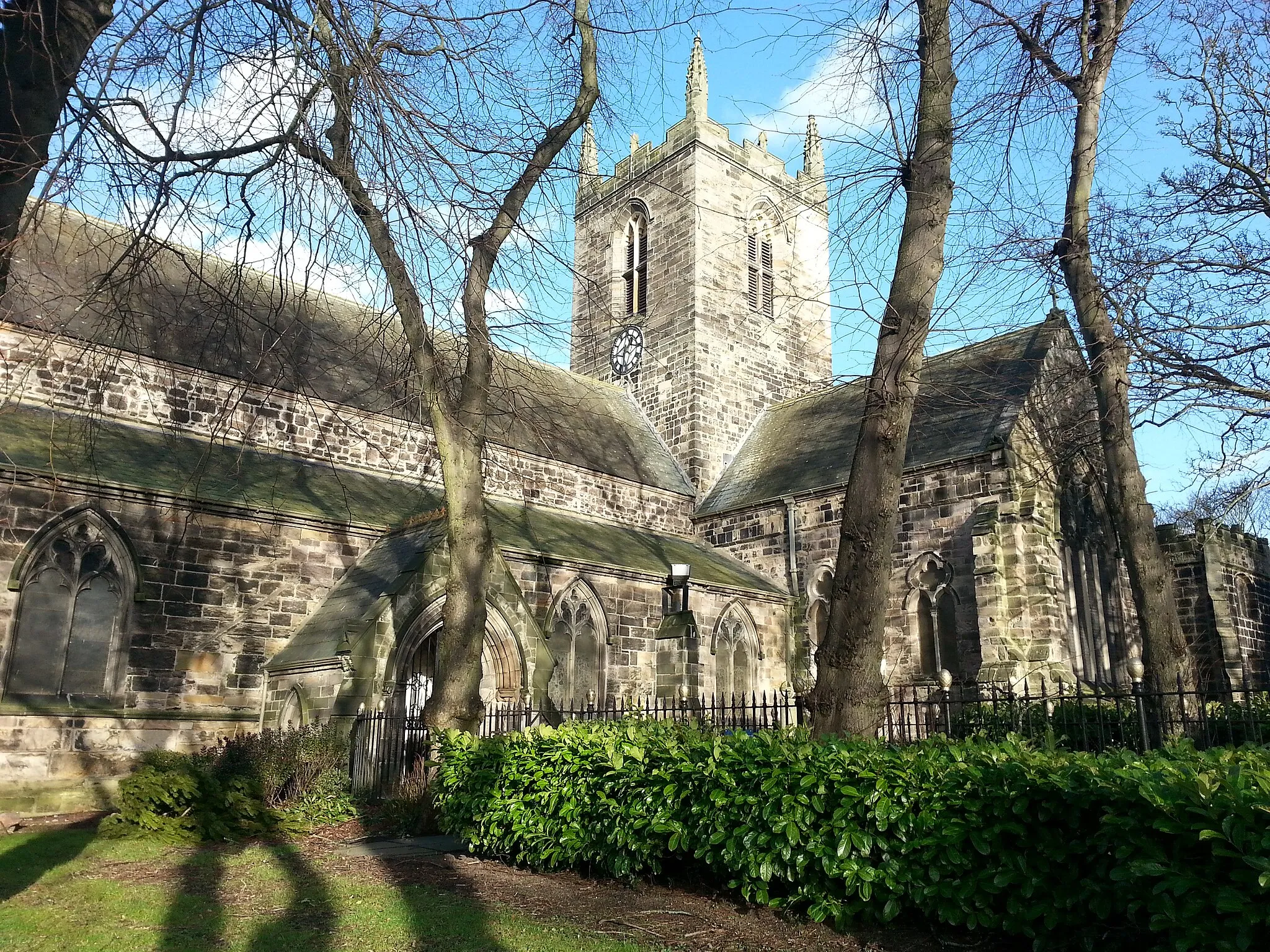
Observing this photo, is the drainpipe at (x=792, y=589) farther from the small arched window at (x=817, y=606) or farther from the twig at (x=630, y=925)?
the twig at (x=630, y=925)

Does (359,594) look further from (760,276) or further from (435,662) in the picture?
(760,276)

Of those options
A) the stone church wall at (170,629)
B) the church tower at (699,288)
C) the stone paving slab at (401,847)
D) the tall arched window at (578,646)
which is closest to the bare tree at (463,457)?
the stone paving slab at (401,847)

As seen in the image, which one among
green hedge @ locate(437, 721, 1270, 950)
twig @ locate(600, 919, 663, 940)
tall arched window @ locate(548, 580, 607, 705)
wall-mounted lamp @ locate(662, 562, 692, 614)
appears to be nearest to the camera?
green hedge @ locate(437, 721, 1270, 950)

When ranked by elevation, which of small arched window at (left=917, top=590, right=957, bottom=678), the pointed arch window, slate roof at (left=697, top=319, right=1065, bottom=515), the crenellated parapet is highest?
→ the crenellated parapet

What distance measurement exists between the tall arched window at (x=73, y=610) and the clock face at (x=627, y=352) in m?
16.9

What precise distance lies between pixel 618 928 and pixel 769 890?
1.06m

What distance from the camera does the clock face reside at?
91.2 ft

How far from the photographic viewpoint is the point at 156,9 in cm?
523

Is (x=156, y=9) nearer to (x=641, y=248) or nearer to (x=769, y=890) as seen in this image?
(x=769, y=890)

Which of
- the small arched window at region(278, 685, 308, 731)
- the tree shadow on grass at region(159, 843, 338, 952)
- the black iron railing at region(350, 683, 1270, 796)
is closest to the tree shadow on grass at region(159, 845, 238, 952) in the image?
the tree shadow on grass at region(159, 843, 338, 952)

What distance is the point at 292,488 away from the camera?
15.9 metres

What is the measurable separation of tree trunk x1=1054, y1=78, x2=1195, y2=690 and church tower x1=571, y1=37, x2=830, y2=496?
1251cm

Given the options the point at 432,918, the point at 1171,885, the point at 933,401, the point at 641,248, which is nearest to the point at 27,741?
the point at 432,918

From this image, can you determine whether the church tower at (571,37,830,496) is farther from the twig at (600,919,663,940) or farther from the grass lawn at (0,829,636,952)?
the twig at (600,919,663,940)
